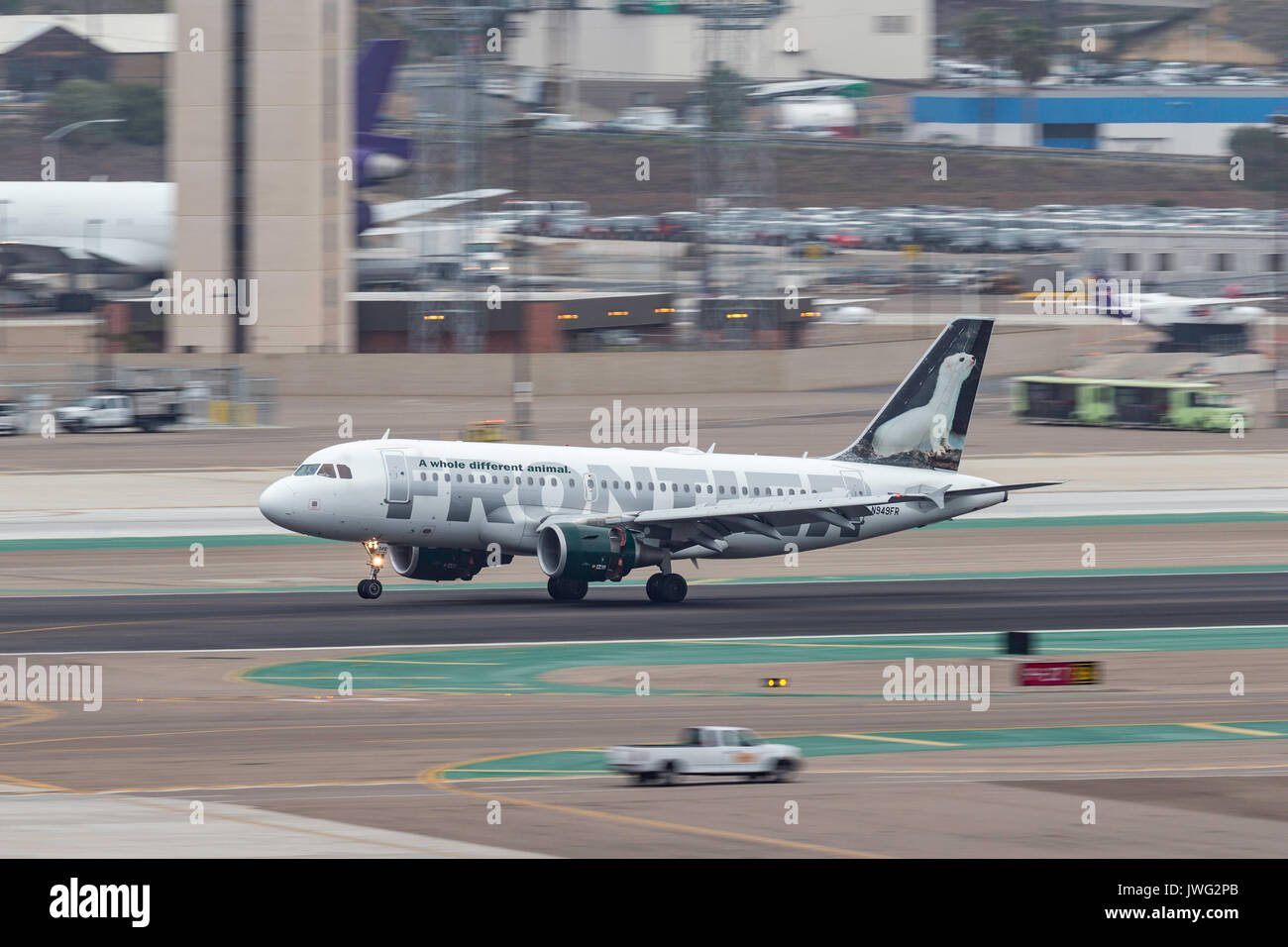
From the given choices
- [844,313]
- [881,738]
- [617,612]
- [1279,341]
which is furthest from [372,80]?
[881,738]

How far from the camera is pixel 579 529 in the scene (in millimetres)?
45438

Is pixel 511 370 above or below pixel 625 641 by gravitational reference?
above

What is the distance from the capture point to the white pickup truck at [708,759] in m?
26.4

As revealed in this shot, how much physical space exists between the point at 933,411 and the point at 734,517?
8.67 m

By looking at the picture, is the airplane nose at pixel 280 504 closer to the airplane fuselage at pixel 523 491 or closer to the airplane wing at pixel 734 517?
the airplane fuselage at pixel 523 491

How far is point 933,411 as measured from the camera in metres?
52.5

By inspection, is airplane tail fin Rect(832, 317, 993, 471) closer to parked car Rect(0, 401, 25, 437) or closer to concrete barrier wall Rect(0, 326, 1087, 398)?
parked car Rect(0, 401, 25, 437)

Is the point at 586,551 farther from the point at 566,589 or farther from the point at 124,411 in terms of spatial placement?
the point at 124,411

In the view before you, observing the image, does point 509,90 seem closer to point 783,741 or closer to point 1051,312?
point 1051,312

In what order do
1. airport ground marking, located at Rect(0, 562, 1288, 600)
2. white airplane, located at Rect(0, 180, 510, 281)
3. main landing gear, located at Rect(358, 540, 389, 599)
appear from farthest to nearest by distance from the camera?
white airplane, located at Rect(0, 180, 510, 281), airport ground marking, located at Rect(0, 562, 1288, 600), main landing gear, located at Rect(358, 540, 389, 599)

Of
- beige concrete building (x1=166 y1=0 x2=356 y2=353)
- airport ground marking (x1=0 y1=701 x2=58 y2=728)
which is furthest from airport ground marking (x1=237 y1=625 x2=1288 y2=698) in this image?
beige concrete building (x1=166 y1=0 x2=356 y2=353)

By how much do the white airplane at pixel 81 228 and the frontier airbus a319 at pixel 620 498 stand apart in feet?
278

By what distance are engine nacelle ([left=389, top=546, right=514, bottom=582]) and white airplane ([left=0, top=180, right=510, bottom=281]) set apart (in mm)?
88438

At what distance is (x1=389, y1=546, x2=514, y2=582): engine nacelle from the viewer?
47.2 metres
